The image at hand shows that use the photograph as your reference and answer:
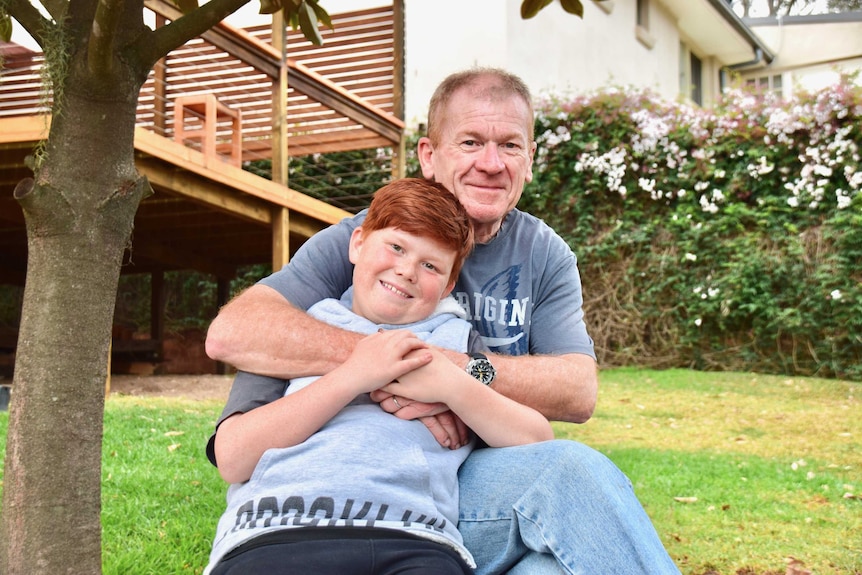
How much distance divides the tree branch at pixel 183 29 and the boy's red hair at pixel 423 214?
0.60m

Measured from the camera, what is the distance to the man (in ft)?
5.90

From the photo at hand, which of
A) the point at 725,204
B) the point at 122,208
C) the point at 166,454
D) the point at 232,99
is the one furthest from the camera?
the point at 725,204

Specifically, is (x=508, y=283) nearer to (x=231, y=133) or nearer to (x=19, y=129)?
(x=19, y=129)

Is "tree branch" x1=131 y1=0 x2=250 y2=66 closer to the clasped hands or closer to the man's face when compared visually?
the man's face

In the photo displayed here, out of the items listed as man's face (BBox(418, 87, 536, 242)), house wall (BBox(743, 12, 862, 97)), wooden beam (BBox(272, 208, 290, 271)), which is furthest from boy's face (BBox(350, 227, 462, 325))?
house wall (BBox(743, 12, 862, 97))

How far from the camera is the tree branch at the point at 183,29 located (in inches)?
86.2

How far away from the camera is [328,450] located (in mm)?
1801

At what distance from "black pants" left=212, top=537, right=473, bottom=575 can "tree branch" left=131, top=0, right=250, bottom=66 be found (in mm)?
1277

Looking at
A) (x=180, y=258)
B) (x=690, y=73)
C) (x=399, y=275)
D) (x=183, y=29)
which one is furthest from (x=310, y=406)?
(x=690, y=73)

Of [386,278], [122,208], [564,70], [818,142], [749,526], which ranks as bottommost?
[749,526]

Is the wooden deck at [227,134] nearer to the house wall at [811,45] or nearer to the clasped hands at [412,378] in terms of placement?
the clasped hands at [412,378]

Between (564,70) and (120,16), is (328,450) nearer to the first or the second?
(120,16)

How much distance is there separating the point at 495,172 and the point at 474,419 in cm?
79

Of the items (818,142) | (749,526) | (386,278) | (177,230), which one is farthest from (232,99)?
(386,278)
